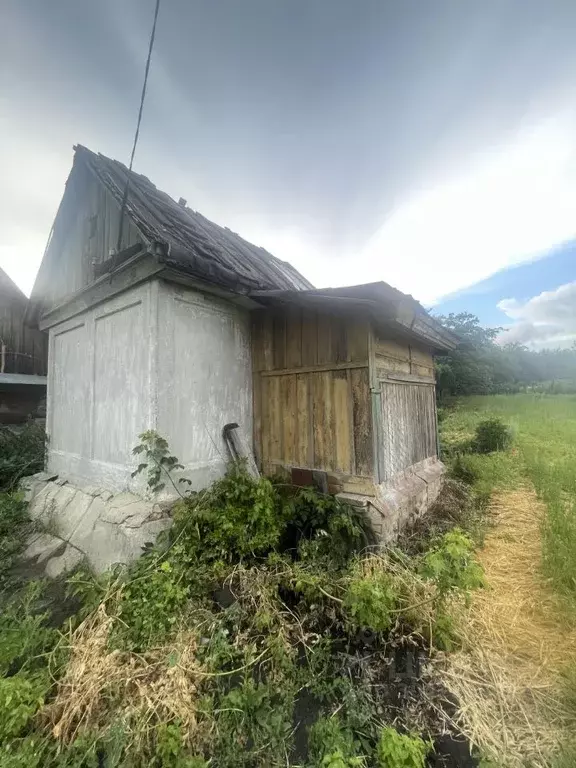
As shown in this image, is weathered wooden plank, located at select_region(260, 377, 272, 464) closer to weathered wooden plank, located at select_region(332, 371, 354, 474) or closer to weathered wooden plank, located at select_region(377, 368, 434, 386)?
weathered wooden plank, located at select_region(332, 371, 354, 474)

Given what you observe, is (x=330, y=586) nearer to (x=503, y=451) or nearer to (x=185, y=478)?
(x=185, y=478)

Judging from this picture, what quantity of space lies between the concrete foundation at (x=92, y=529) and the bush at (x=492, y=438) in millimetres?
9631

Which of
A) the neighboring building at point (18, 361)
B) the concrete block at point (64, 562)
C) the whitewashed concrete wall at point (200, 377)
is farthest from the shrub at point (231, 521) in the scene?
the neighboring building at point (18, 361)

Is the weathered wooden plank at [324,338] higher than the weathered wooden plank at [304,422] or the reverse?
higher

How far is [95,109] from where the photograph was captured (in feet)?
14.5

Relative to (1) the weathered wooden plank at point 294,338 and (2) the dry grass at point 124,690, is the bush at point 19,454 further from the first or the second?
(1) the weathered wooden plank at point 294,338

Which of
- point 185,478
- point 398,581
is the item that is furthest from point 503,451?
point 185,478

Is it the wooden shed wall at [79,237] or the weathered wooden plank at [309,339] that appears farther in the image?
the wooden shed wall at [79,237]

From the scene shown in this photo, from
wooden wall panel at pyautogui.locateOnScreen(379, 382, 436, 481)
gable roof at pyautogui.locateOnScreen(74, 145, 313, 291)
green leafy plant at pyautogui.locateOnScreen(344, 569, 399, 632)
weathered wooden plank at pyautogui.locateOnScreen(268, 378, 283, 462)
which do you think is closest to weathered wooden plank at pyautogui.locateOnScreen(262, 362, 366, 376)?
weathered wooden plank at pyautogui.locateOnScreen(268, 378, 283, 462)

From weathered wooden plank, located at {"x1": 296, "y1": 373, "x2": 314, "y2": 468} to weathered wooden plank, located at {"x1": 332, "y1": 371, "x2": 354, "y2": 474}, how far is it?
41 cm

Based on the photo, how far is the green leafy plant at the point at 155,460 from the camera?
3.88 m

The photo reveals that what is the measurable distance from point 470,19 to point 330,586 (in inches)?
268

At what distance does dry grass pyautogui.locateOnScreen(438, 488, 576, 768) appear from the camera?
2.06 m

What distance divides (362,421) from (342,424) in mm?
295
